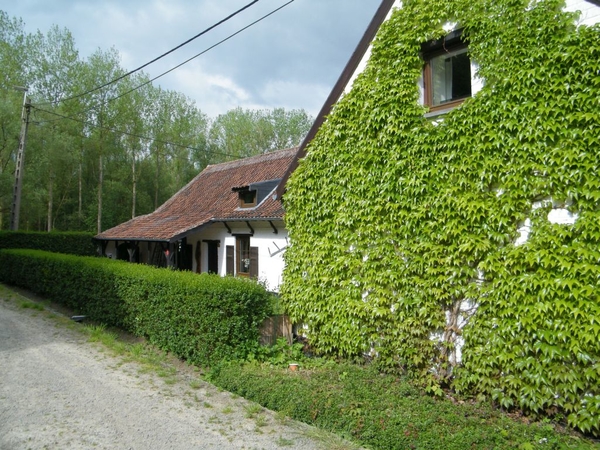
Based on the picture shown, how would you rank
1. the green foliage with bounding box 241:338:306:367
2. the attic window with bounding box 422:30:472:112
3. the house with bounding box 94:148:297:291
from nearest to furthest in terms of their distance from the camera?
the attic window with bounding box 422:30:472:112, the green foliage with bounding box 241:338:306:367, the house with bounding box 94:148:297:291

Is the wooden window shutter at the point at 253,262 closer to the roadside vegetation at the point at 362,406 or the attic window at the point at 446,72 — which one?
the roadside vegetation at the point at 362,406

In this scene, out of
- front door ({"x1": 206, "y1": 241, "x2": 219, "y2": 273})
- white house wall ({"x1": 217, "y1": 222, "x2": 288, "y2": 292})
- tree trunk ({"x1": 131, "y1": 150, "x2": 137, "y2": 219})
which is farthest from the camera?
tree trunk ({"x1": 131, "y1": 150, "x2": 137, "y2": 219})

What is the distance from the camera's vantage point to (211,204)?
1891 centimetres

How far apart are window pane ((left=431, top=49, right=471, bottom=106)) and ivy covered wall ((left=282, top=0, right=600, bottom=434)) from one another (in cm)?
34

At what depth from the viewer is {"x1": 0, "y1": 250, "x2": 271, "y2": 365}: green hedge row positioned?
296 inches

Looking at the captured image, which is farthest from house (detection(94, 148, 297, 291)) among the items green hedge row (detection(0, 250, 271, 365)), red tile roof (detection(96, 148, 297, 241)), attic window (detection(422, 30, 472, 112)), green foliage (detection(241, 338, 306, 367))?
attic window (detection(422, 30, 472, 112))

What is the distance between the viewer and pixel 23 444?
4719 mm

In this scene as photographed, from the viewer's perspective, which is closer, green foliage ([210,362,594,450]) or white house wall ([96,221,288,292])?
green foliage ([210,362,594,450])

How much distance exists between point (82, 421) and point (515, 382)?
216 inches

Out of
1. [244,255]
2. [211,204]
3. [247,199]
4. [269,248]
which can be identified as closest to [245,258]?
[244,255]

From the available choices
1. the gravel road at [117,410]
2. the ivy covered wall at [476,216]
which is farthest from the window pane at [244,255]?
the gravel road at [117,410]

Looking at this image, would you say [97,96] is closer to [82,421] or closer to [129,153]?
[129,153]

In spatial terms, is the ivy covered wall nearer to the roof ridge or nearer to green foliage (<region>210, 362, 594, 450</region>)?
green foliage (<region>210, 362, 594, 450</region>)

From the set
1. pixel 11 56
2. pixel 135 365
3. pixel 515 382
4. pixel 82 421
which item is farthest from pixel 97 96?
pixel 515 382
